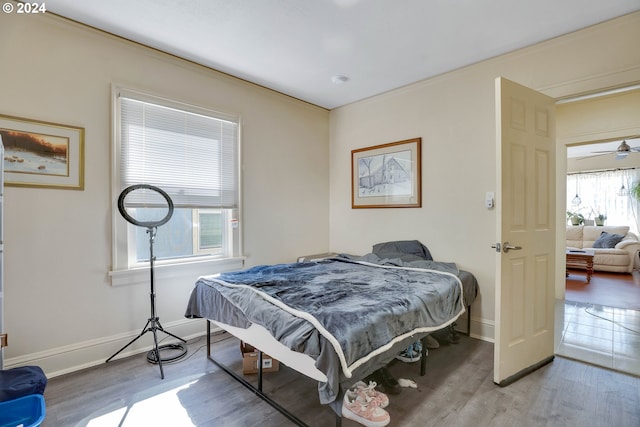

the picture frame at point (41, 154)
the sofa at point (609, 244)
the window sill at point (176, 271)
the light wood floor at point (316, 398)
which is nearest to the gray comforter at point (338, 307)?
the light wood floor at point (316, 398)

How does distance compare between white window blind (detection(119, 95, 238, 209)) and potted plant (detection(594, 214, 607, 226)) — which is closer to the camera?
white window blind (detection(119, 95, 238, 209))

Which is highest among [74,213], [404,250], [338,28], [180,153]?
[338,28]

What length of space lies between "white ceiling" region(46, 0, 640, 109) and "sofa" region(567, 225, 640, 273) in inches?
220

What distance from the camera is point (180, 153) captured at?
9.43 feet

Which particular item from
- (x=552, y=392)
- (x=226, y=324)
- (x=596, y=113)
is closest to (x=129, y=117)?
(x=226, y=324)

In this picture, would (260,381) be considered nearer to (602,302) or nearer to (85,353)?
(85,353)

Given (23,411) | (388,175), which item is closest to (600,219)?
(388,175)

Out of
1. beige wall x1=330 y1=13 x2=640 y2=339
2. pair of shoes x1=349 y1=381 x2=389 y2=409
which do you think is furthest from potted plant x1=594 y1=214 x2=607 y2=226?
pair of shoes x1=349 y1=381 x2=389 y2=409

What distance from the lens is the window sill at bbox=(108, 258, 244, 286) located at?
2530 mm

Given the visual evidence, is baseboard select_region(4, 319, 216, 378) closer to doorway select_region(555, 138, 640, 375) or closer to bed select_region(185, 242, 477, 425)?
bed select_region(185, 242, 477, 425)

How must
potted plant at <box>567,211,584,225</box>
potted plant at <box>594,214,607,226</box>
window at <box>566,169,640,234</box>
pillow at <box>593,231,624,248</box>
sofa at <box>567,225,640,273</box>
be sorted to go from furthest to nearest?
potted plant at <box>567,211,584,225</box> < potted plant at <box>594,214,607,226</box> < window at <box>566,169,640,234</box> < pillow at <box>593,231,624,248</box> < sofa at <box>567,225,640,273</box>

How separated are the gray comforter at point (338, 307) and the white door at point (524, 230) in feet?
1.39

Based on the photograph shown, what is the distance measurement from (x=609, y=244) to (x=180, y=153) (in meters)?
8.11

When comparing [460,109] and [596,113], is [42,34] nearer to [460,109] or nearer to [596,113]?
[460,109]
